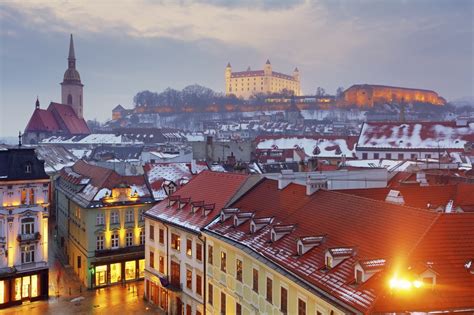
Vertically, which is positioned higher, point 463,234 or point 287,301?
point 463,234

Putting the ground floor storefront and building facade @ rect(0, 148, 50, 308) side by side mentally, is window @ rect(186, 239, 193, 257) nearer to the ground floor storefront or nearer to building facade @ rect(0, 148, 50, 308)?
building facade @ rect(0, 148, 50, 308)

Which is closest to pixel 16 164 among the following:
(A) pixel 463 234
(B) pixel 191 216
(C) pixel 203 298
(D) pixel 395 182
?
(B) pixel 191 216

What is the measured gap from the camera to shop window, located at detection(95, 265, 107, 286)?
44625 millimetres

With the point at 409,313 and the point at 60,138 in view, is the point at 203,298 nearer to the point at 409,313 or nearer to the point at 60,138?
the point at 409,313

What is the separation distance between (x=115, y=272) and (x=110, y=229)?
12.3 ft

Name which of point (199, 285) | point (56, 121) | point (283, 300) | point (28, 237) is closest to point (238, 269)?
point (283, 300)

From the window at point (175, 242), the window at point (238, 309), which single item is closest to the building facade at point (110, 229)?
the window at point (175, 242)

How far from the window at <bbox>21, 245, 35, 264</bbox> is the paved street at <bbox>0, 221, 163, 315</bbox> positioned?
10.5ft

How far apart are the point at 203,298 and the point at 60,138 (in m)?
101

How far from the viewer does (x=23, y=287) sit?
41312 millimetres

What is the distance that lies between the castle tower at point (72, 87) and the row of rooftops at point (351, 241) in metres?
121

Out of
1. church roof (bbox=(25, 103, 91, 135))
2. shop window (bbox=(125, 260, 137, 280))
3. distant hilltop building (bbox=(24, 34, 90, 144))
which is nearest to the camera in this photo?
shop window (bbox=(125, 260, 137, 280))

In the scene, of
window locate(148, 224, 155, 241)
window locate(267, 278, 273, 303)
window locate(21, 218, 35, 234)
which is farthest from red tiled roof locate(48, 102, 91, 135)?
window locate(267, 278, 273, 303)

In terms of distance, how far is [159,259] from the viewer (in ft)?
127
